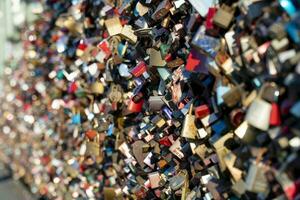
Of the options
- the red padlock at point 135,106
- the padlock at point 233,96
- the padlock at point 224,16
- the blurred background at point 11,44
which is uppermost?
the padlock at point 224,16

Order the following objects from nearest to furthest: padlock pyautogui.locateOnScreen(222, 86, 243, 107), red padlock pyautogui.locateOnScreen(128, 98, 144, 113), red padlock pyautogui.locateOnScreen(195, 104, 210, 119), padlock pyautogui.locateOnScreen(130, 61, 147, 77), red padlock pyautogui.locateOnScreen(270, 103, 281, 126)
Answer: red padlock pyautogui.locateOnScreen(270, 103, 281, 126) < padlock pyautogui.locateOnScreen(222, 86, 243, 107) < red padlock pyautogui.locateOnScreen(195, 104, 210, 119) < padlock pyautogui.locateOnScreen(130, 61, 147, 77) < red padlock pyautogui.locateOnScreen(128, 98, 144, 113)

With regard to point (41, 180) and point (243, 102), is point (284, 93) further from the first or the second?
point (41, 180)

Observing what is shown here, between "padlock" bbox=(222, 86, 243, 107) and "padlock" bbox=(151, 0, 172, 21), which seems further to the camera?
"padlock" bbox=(151, 0, 172, 21)

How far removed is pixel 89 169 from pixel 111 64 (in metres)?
0.85

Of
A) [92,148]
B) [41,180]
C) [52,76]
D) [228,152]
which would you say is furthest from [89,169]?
[228,152]

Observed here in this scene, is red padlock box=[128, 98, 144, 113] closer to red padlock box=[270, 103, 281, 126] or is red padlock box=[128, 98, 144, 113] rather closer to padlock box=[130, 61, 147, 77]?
padlock box=[130, 61, 147, 77]

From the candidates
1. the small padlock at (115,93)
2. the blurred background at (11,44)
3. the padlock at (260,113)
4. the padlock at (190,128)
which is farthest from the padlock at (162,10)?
the blurred background at (11,44)

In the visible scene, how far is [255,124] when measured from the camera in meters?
1.63

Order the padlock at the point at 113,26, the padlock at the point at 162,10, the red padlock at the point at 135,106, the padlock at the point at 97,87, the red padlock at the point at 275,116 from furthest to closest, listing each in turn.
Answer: the padlock at the point at 97,87 → the padlock at the point at 113,26 → the red padlock at the point at 135,106 → the padlock at the point at 162,10 → the red padlock at the point at 275,116

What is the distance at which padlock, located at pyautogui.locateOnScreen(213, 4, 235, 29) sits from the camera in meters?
1.81

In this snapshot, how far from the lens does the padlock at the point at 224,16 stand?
5.92ft

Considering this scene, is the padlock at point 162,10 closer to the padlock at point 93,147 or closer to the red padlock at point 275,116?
the red padlock at point 275,116

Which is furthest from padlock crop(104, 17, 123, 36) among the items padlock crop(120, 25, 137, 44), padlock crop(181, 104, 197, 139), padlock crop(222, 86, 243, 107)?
padlock crop(222, 86, 243, 107)

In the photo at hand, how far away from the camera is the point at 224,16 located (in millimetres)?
1812
